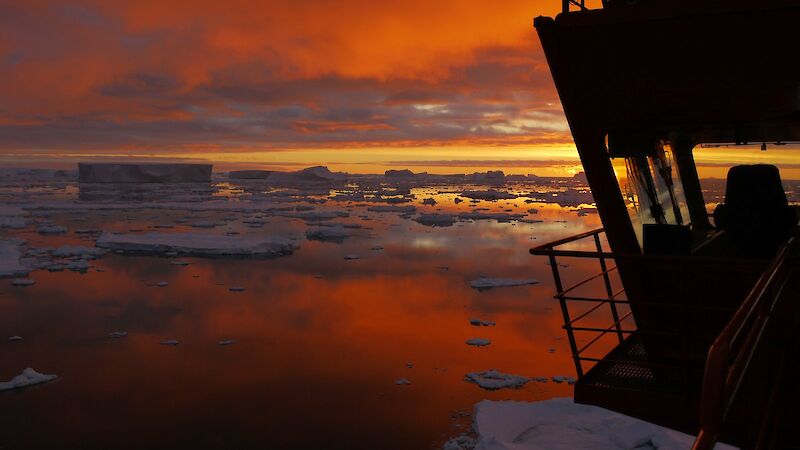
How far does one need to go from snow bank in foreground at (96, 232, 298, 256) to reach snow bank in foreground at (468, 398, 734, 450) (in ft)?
48.8

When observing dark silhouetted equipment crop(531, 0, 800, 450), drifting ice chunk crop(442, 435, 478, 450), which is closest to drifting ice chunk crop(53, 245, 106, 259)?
drifting ice chunk crop(442, 435, 478, 450)

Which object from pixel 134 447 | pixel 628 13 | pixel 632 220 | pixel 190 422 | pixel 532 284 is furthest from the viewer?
pixel 532 284

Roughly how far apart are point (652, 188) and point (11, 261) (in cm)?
2007

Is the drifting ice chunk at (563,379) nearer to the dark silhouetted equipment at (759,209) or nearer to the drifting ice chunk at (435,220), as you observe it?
the dark silhouetted equipment at (759,209)

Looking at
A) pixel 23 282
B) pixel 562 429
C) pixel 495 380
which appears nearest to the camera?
pixel 562 429

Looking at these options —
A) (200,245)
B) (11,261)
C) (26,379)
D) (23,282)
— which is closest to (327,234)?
(200,245)

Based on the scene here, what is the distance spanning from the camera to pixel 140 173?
64.0 meters

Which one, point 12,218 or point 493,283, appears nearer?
point 493,283

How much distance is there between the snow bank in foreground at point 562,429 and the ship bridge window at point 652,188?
Answer: 1967mm

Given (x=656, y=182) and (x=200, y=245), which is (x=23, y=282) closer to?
(x=200, y=245)

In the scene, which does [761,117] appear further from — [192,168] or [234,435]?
[192,168]

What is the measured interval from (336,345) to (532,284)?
793 cm

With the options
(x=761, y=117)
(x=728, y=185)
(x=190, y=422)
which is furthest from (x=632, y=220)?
(x=190, y=422)

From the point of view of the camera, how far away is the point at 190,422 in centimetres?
905
